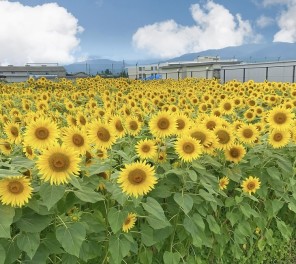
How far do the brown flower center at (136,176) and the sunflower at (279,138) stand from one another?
170 cm

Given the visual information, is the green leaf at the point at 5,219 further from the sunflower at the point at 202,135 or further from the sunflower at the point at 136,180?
the sunflower at the point at 202,135

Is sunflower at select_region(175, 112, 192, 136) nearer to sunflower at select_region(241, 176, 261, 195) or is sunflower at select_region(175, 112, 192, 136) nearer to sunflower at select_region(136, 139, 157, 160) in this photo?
sunflower at select_region(136, 139, 157, 160)

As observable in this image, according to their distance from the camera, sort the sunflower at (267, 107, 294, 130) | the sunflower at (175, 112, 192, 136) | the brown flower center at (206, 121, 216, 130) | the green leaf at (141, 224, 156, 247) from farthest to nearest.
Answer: the sunflower at (267, 107, 294, 130), the brown flower center at (206, 121, 216, 130), the sunflower at (175, 112, 192, 136), the green leaf at (141, 224, 156, 247)

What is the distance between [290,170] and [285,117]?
65cm

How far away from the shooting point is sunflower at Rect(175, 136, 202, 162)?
3031 mm

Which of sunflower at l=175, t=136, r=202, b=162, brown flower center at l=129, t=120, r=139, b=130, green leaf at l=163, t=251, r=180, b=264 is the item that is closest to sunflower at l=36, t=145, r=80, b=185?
sunflower at l=175, t=136, r=202, b=162

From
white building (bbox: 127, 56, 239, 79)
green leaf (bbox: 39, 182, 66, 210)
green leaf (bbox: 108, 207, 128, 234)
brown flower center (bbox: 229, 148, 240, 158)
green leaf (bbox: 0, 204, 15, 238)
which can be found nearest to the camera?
green leaf (bbox: 0, 204, 15, 238)

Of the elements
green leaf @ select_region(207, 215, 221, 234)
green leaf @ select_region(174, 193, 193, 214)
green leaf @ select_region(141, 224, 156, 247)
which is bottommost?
green leaf @ select_region(207, 215, 221, 234)

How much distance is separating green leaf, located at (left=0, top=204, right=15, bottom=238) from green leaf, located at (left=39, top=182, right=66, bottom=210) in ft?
0.60

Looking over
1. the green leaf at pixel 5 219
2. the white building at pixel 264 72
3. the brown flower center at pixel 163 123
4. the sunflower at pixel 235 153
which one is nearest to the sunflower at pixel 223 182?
the sunflower at pixel 235 153

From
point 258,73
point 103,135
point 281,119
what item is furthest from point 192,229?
point 258,73

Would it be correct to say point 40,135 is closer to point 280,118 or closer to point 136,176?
point 136,176

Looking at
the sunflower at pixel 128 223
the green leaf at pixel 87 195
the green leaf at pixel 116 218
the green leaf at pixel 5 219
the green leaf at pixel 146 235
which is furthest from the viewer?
the green leaf at pixel 146 235

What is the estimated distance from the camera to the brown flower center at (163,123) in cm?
334
